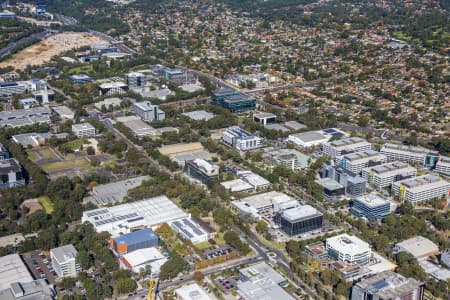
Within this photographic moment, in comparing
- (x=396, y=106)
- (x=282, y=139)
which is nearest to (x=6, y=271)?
(x=282, y=139)

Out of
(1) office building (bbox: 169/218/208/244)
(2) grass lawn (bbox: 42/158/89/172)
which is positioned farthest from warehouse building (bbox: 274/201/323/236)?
(2) grass lawn (bbox: 42/158/89/172)

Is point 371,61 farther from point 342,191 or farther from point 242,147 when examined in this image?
point 342,191

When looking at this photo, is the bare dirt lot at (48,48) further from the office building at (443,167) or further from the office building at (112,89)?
the office building at (443,167)

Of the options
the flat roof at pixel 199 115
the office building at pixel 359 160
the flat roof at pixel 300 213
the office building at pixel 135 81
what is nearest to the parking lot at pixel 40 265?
the flat roof at pixel 300 213

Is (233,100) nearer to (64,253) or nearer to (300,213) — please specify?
(300,213)

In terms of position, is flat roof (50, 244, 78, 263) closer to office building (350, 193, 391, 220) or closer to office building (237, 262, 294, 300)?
office building (237, 262, 294, 300)

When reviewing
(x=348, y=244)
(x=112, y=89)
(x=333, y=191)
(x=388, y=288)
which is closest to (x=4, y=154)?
(x=112, y=89)
